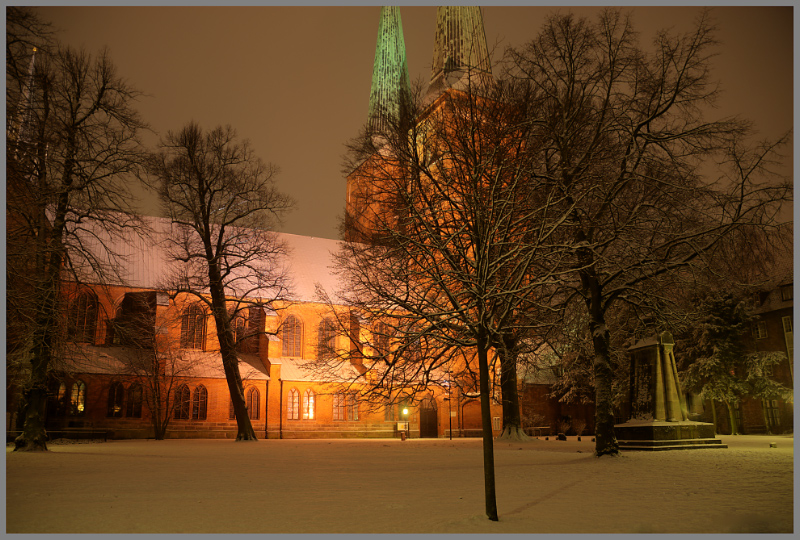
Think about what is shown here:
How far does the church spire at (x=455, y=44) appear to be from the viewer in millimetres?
43812

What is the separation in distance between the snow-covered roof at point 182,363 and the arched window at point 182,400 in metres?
0.97

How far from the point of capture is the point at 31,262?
15953mm

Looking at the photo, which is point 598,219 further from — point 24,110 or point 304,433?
point 304,433

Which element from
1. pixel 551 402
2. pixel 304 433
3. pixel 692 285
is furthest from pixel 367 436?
pixel 692 285

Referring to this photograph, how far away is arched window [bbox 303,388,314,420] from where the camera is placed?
42.1 metres

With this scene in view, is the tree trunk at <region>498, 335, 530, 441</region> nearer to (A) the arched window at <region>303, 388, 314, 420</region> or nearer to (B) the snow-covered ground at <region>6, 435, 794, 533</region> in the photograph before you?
(B) the snow-covered ground at <region>6, 435, 794, 533</region>

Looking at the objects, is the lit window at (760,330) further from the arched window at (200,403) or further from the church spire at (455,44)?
the arched window at (200,403)

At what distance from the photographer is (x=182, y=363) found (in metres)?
38.5

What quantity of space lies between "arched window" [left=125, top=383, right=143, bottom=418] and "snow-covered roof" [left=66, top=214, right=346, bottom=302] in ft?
19.2

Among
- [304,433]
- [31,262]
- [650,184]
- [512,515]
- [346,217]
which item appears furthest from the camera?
[304,433]

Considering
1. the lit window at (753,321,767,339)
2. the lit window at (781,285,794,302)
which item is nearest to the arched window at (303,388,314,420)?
the lit window at (753,321,767,339)

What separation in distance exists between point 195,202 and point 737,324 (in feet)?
102

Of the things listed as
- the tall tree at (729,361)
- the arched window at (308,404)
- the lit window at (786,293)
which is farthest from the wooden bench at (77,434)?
the lit window at (786,293)

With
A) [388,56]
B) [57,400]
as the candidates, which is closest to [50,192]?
[57,400]
